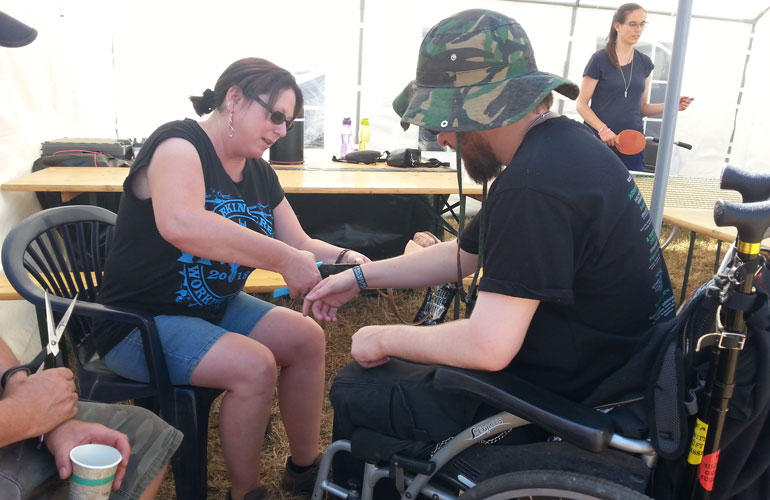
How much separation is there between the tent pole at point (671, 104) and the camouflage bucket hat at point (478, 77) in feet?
3.81

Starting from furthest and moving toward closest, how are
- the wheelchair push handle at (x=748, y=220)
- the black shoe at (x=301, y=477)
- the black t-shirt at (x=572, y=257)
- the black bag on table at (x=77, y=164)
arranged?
the black bag on table at (x=77, y=164) → the black shoe at (x=301, y=477) → the black t-shirt at (x=572, y=257) → the wheelchair push handle at (x=748, y=220)

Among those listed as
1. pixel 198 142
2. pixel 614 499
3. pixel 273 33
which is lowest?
pixel 614 499

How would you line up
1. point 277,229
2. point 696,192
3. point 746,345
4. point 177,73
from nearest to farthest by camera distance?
point 746,345, point 277,229, point 696,192, point 177,73

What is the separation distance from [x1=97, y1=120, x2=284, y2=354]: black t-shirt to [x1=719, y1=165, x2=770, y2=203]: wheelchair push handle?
4.56 ft

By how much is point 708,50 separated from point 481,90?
289 inches

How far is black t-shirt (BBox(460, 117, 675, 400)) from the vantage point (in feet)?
3.66

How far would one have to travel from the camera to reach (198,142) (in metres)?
1.81

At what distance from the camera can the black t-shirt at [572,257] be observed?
1.12 meters

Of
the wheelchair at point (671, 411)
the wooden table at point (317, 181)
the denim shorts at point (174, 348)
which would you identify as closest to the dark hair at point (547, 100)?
the wheelchair at point (671, 411)

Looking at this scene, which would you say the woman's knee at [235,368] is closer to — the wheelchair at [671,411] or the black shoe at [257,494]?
the black shoe at [257,494]

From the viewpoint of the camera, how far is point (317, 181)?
11.6 ft

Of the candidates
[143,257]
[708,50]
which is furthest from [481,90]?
[708,50]

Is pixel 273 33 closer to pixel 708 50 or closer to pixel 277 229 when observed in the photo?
pixel 277 229

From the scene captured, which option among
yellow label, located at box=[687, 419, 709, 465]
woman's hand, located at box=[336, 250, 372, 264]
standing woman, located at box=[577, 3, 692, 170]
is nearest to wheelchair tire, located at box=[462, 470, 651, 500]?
yellow label, located at box=[687, 419, 709, 465]
